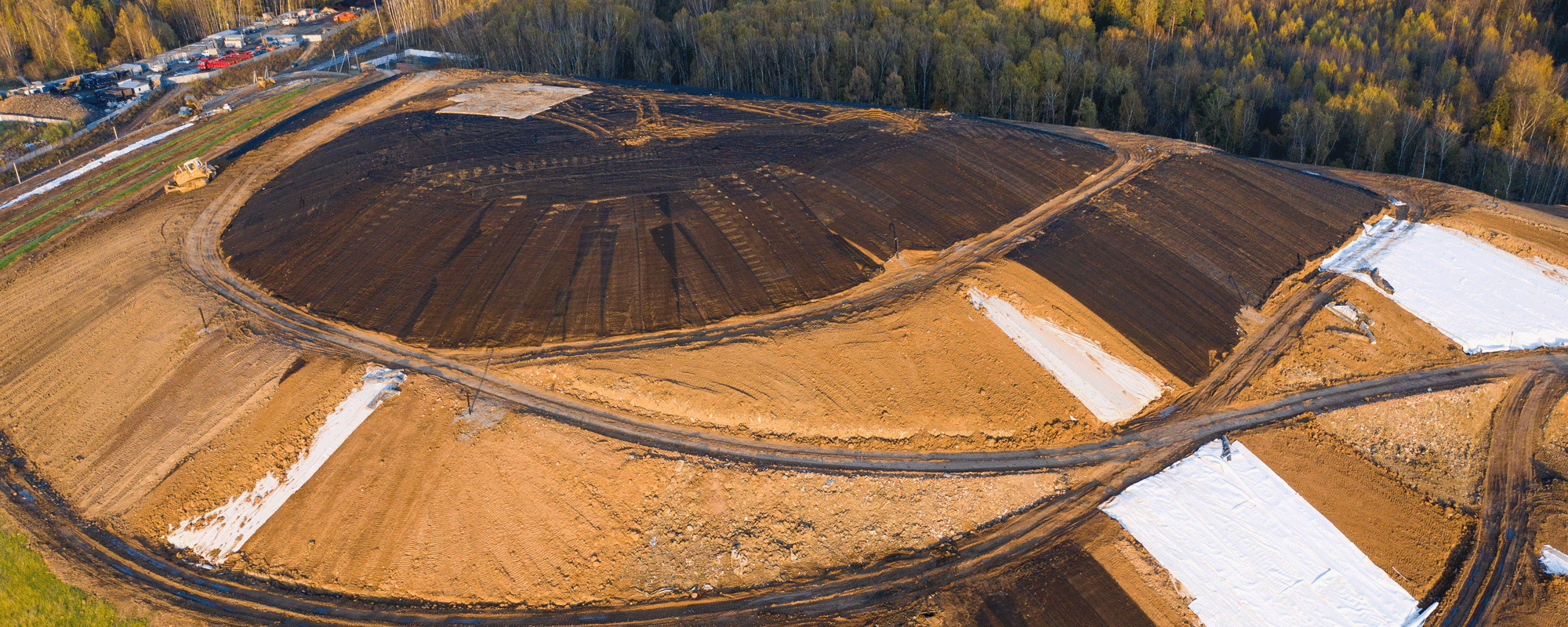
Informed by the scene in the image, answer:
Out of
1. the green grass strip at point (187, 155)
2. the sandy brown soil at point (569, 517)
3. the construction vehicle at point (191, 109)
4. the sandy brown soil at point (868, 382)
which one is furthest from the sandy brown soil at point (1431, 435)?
the construction vehicle at point (191, 109)

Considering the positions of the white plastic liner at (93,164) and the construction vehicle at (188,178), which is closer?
the construction vehicle at (188,178)

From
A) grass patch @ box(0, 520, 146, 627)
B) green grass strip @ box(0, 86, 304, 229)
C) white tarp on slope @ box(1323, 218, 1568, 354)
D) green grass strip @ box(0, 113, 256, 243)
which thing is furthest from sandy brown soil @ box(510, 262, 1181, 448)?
green grass strip @ box(0, 86, 304, 229)

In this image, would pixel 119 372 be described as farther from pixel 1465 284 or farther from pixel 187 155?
pixel 1465 284

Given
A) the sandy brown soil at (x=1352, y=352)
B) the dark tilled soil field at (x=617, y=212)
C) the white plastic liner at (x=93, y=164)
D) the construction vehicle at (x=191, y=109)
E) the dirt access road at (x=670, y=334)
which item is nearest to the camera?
the dirt access road at (x=670, y=334)

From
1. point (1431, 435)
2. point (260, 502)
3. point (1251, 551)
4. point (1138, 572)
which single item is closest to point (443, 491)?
point (260, 502)

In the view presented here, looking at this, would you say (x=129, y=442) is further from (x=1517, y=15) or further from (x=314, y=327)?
(x=1517, y=15)

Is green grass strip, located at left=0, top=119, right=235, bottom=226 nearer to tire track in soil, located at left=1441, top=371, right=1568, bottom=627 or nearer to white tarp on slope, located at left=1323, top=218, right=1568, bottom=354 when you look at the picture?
tire track in soil, located at left=1441, top=371, right=1568, bottom=627

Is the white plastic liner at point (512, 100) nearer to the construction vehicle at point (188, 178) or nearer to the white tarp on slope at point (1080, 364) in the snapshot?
the construction vehicle at point (188, 178)
